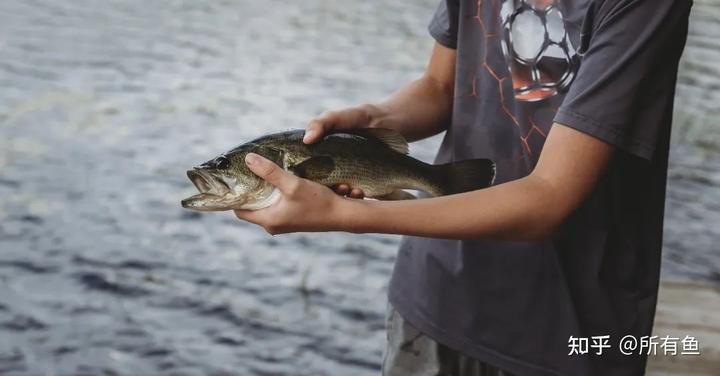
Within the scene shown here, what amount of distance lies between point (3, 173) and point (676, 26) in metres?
6.85

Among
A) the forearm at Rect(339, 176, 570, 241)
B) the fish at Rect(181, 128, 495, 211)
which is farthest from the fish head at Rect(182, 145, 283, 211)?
the forearm at Rect(339, 176, 570, 241)

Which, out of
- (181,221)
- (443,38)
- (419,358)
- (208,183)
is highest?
(443,38)

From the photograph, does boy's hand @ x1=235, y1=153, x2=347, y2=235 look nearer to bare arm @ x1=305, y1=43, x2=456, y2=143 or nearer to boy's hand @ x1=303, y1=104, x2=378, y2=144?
boy's hand @ x1=303, y1=104, x2=378, y2=144

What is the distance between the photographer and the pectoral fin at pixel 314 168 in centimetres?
265

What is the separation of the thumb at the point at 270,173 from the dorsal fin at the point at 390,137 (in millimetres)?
527

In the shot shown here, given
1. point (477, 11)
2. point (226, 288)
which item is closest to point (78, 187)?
point (226, 288)

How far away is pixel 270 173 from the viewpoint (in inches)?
94.2

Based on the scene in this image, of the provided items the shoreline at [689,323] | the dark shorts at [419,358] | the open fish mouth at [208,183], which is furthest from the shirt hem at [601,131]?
the shoreline at [689,323]

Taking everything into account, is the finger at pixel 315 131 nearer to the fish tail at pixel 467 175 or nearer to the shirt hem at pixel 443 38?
the fish tail at pixel 467 175

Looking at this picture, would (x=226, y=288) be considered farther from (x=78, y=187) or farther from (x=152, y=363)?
(x=78, y=187)

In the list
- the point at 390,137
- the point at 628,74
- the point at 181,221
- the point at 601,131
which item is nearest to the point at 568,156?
the point at 601,131

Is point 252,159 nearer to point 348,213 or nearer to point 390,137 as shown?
point 348,213

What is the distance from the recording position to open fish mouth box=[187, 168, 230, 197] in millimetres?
2621

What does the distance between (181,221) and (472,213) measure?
5463 millimetres
